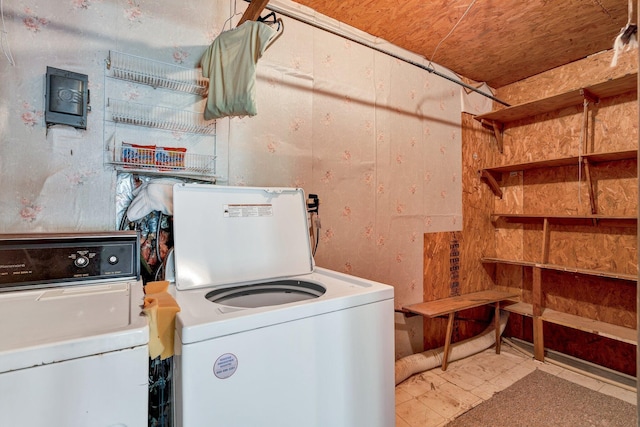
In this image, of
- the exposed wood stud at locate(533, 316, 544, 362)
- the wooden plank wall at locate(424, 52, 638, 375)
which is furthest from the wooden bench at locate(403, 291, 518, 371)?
the exposed wood stud at locate(533, 316, 544, 362)

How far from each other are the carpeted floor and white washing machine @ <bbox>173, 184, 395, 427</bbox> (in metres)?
1.08

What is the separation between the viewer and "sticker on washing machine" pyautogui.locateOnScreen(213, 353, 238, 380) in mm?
791

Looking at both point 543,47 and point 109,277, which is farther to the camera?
point 543,47

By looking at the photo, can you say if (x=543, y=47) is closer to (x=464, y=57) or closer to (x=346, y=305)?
(x=464, y=57)

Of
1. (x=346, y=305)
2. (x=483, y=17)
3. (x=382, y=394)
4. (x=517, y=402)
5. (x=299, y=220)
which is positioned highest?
(x=483, y=17)

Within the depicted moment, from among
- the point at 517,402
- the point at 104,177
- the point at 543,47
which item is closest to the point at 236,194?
the point at 104,177

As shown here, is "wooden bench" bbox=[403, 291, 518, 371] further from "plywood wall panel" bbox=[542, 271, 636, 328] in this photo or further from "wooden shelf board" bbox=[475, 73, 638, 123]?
"wooden shelf board" bbox=[475, 73, 638, 123]

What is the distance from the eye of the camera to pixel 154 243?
4.51 ft

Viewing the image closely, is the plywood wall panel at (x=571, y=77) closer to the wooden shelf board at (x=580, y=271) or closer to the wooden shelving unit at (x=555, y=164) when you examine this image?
the wooden shelving unit at (x=555, y=164)

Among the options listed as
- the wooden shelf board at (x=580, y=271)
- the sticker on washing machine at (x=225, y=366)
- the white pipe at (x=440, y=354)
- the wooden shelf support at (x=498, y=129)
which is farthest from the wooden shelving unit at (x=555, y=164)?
the sticker on washing machine at (x=225, y=366)

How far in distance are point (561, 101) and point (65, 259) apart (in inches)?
134

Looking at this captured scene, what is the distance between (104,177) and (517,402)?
8.86ft

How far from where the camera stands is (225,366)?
80cm

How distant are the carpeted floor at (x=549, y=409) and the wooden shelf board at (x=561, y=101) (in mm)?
2164
